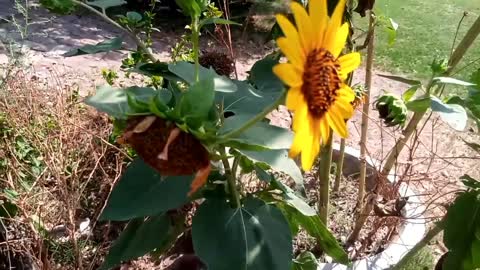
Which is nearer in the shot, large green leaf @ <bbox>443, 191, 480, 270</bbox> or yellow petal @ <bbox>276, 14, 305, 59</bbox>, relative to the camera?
yellow petal @ <bbox>276, 14, 305, 59</bbox>

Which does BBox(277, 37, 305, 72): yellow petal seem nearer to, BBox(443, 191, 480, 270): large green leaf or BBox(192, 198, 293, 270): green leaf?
BBox(192, 198, 293, 270): green leaf

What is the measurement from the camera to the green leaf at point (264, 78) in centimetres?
84

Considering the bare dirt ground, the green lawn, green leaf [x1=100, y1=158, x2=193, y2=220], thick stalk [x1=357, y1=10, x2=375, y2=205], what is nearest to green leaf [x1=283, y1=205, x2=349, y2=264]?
green leaf [x1=100, y1=158, x2=193, y2=220]

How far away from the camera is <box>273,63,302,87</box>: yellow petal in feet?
1.57

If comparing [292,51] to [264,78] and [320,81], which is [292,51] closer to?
[320,81]

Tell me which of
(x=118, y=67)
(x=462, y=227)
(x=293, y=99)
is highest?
(x=293, y=99)

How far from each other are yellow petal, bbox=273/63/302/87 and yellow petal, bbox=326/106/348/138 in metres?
0.07

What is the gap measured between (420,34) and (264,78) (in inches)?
121

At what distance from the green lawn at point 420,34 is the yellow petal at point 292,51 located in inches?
98.9

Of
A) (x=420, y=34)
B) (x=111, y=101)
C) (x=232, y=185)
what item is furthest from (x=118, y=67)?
(x=111, y=101)

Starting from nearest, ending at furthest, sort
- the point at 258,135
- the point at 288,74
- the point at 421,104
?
the point at 288,74 → the point at 258,135 → the point at 421,104

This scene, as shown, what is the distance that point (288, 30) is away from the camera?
0.50m

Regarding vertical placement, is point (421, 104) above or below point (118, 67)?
above

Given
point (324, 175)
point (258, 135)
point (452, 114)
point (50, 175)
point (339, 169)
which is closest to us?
point (258, 135)
